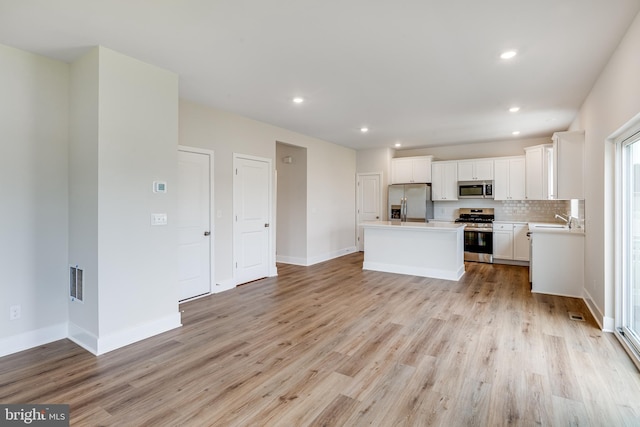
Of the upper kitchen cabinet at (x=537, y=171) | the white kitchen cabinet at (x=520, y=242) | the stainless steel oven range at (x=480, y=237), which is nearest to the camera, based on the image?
the upper kitchen cabinet at (x=537, y=171)

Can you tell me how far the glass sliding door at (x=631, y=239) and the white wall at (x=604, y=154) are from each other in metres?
0.11

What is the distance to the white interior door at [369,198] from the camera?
8.24 m

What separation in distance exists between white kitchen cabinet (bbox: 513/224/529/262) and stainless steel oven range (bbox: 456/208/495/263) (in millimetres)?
437

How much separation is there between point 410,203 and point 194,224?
505 centimetres

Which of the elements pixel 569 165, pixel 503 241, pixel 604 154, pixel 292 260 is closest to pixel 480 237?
pixel 503 241

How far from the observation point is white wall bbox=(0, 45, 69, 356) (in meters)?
2.84

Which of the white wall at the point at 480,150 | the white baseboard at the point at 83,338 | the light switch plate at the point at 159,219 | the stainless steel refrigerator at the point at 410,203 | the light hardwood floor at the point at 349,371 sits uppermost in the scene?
the white wall at the point at 480,150

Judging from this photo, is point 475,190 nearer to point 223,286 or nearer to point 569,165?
point 569,165

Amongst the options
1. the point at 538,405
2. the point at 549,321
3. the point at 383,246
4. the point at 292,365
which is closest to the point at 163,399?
the point at 292,365

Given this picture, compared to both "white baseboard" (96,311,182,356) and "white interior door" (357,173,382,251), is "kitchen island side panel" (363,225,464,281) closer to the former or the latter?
"white interior door" (357,173,382,251)

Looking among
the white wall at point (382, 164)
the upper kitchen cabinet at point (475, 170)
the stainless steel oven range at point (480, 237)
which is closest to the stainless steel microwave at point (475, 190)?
the upper kitchen cabinet at point (475, 170)

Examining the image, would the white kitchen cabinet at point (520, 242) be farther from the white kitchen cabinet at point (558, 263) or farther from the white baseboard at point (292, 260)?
the white baseboard at point (292, 260)

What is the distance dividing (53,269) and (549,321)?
520 centimetres

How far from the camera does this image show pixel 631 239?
3061 millimetres
